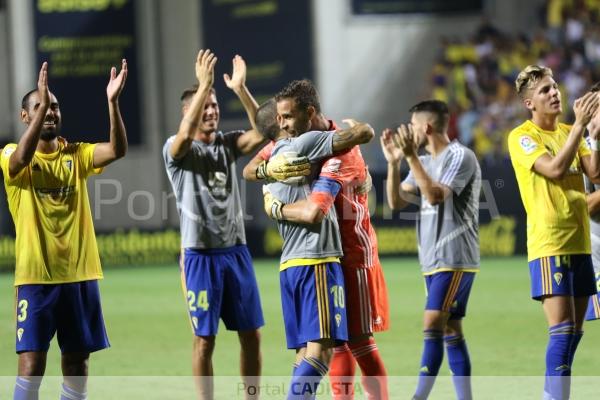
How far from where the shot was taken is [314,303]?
525 cm

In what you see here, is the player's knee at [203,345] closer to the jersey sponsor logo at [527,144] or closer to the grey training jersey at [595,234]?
the jersey sponsor logo at [527,144]

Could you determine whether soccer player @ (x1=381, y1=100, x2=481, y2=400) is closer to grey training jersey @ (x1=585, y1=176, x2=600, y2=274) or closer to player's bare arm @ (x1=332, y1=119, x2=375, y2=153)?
grey training jersey @ (x1=585, y1=176, x2=600, y2=274)

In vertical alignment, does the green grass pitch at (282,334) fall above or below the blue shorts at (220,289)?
below

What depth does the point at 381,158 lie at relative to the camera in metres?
20.2

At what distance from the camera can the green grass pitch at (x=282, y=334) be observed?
7992 millimetres

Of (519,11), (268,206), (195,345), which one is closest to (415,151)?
(268,206)

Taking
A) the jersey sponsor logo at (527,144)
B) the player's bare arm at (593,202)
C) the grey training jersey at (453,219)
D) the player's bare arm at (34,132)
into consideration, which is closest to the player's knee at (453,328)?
the grey training jersey at (453,219)

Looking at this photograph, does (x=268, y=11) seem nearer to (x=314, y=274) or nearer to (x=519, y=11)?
(x=519, y=11)

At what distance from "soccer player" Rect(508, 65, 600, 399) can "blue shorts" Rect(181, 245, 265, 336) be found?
191 centimetres

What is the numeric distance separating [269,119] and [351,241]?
853 mm

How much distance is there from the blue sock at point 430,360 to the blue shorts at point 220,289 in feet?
3.70

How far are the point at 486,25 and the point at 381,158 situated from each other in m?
4.09

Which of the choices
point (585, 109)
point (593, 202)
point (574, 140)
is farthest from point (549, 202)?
point (593, 202)

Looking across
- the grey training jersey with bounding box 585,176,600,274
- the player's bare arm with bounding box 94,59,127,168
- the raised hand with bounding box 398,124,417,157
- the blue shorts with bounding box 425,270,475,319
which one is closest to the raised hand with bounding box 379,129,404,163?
the raised hand with bounding box 398,124,417,157
